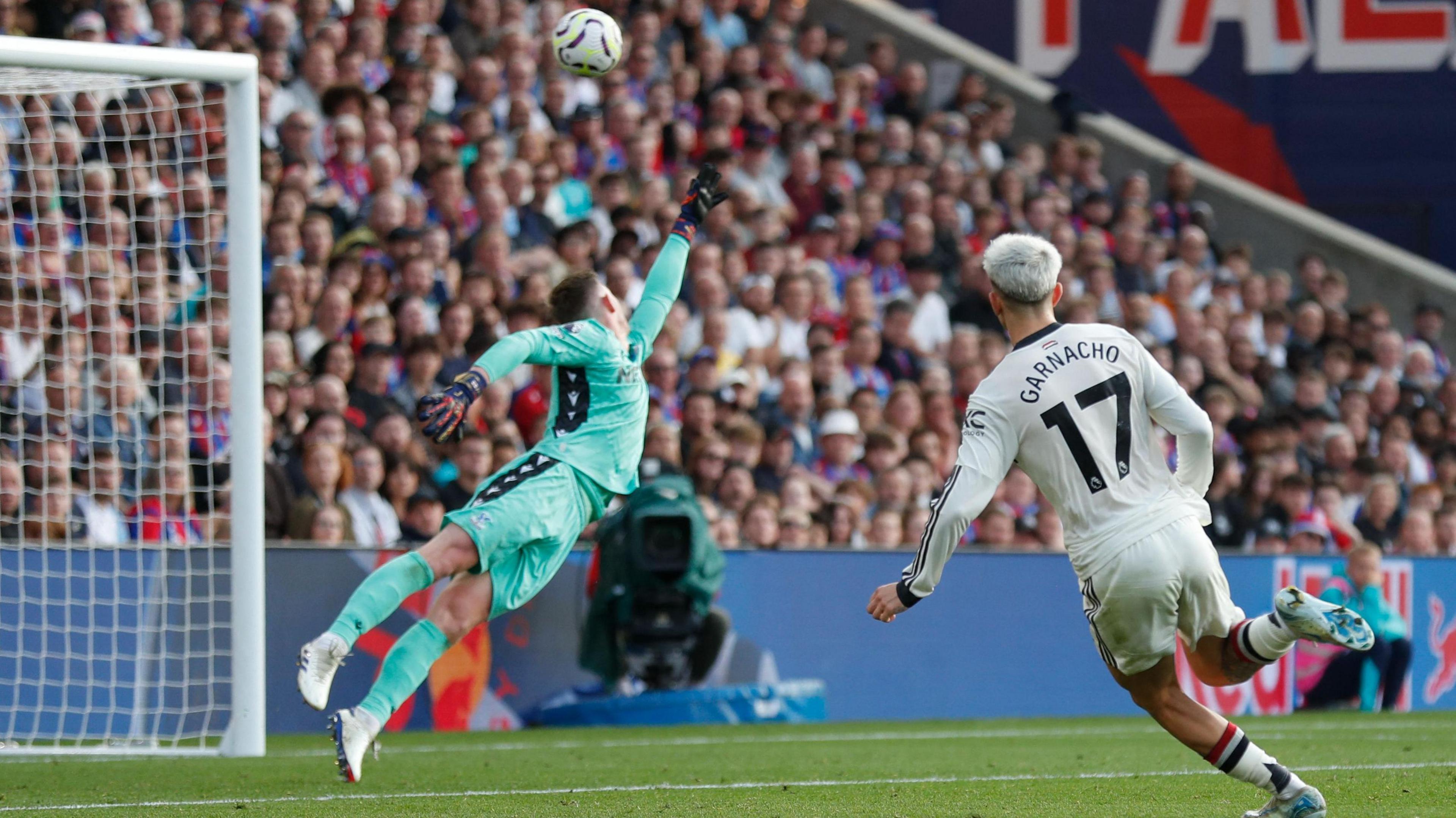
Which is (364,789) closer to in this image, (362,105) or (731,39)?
(362,105)

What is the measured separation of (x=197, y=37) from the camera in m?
12.1

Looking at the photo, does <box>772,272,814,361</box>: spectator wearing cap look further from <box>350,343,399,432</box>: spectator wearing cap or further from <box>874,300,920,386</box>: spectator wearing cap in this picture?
<box>350,343,399,432</box>: spectator wearing cap

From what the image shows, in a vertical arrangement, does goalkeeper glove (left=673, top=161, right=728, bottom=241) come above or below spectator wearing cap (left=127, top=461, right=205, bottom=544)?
above

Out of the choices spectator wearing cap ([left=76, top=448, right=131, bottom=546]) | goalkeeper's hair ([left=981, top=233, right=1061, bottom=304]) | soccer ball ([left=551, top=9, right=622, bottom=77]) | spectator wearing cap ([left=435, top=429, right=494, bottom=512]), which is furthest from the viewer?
spectator wearing cap ([left=435, top=429, right=494, bottom=512])

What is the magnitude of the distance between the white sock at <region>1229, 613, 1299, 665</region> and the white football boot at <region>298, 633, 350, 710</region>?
3.04 m

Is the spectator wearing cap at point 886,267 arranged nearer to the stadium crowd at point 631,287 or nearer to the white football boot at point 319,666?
the stadium crowd at point 631,287

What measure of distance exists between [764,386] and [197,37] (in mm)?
4516

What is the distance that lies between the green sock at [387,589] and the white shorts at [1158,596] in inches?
105

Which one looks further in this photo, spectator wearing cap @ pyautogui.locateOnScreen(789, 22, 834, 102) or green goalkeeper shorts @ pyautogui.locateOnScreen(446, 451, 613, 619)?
spectator wearing cap @ pyautogui.locateOnScreen(789, 22, 834, 102)

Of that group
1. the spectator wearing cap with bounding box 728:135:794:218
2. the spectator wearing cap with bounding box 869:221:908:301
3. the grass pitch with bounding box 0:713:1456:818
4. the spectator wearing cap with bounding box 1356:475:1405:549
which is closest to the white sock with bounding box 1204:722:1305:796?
the grass pitch with bounding box 0:713:1456:818

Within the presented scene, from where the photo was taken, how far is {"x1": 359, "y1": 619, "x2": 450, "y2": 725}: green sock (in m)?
6.61

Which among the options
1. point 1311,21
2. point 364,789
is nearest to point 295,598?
point 364,789

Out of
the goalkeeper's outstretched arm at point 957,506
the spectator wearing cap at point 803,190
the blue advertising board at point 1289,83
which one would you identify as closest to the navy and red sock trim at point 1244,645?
the goalkeeper's outstretched arm at point 957,506

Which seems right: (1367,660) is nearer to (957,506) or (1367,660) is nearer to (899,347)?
(899,347)
